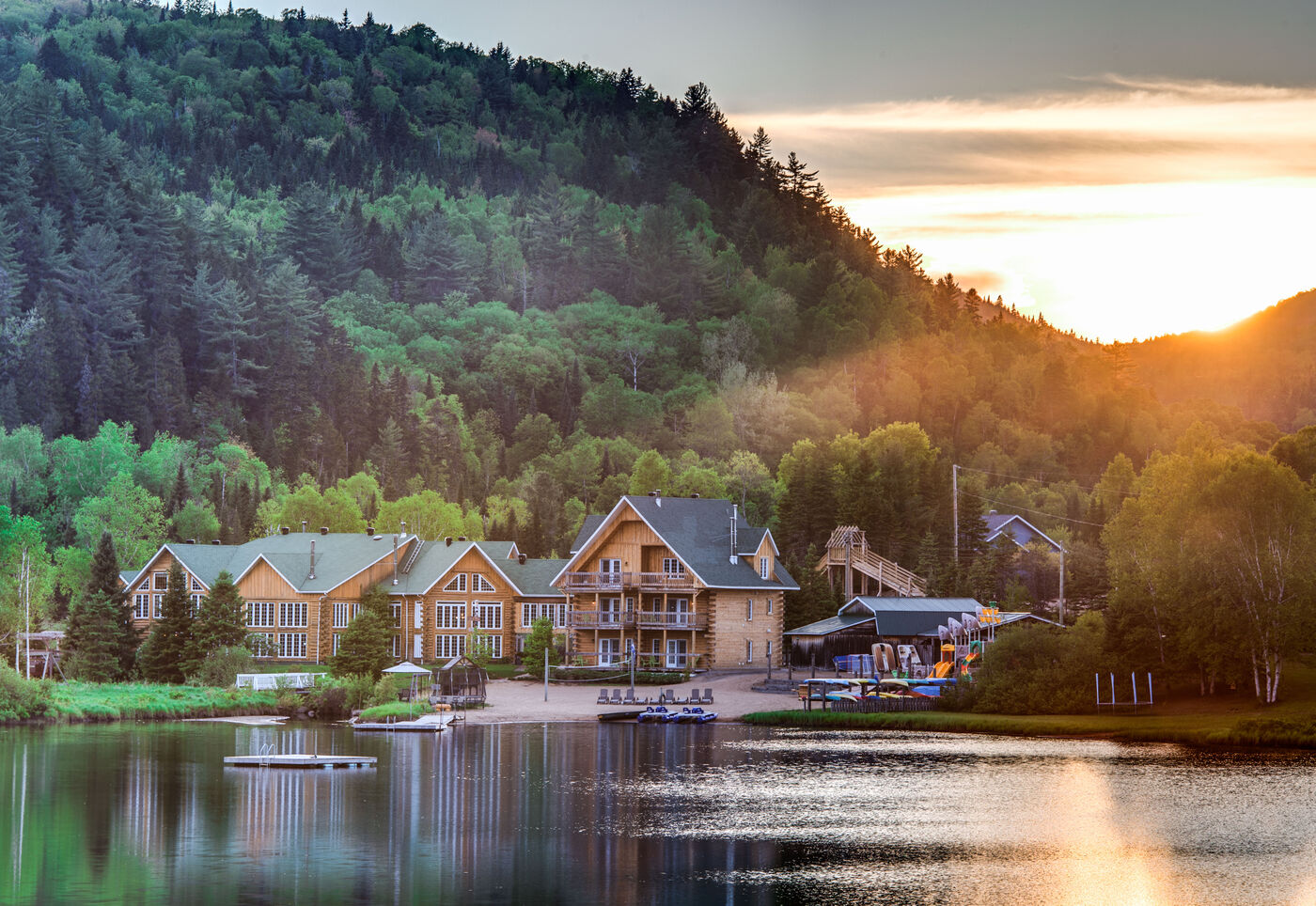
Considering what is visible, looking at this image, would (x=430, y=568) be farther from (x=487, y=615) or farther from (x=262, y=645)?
(x=262, y=645)

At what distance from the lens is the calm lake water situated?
36.0 m

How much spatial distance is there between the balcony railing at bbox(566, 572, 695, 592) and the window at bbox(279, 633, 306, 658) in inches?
630

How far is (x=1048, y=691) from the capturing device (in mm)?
73875

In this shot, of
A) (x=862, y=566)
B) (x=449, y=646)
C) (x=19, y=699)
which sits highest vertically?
(x=862, y=566)

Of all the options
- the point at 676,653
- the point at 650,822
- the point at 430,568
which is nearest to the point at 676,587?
the point at 676,653

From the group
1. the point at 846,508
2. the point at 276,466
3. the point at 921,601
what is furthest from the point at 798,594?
the point at 276,466

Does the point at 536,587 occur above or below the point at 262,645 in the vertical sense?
above

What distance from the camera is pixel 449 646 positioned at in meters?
101

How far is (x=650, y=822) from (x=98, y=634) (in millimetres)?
46262

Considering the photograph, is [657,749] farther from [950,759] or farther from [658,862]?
[658,862]

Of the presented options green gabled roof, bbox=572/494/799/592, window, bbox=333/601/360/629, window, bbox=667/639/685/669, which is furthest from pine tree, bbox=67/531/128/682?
window, bbox=667/639/685/669

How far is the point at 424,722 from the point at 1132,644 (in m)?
30.7

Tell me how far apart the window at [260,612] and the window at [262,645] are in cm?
110

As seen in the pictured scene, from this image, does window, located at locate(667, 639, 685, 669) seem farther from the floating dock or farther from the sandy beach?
the floating dock
